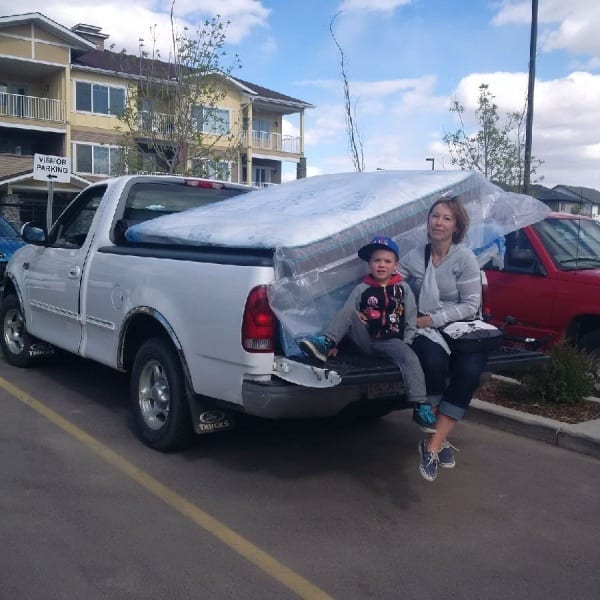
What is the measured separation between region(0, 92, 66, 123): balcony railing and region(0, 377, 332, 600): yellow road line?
30.6 metres

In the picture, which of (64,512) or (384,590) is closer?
(384,590)

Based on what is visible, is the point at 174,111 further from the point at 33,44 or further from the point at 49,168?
the point at 33,44

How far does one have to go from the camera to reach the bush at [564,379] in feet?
20.9

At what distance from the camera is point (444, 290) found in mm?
4914

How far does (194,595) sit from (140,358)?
7.58 feet

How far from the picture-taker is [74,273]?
628 centimetres

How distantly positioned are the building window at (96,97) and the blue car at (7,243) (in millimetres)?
21602

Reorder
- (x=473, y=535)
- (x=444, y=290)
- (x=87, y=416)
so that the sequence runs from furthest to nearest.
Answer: (x=87, y=416) → (x=444, y=290) → (x=473, y=535)

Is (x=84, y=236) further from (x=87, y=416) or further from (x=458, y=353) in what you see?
(x=458, y=353)

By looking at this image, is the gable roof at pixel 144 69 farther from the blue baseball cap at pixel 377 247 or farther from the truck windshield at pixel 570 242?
the blue baseball cap at pixel 377 247

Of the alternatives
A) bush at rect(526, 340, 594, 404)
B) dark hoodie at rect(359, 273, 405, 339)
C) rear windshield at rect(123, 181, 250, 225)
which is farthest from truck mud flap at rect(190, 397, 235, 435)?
bush at rect(526, 340, 594, 404)

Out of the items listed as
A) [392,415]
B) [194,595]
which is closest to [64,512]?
[194,595]

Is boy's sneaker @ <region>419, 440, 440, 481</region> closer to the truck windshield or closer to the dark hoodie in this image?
the dark hoodie

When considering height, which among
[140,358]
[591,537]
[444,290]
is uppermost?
[444,290]
